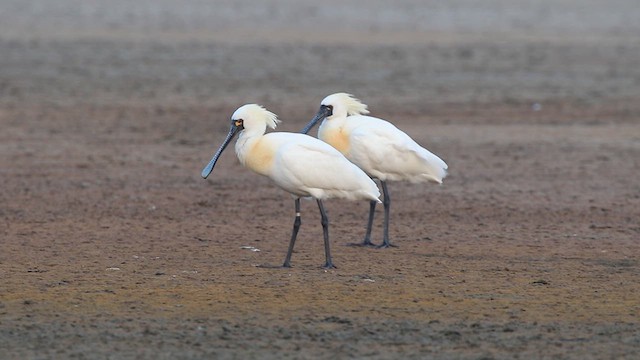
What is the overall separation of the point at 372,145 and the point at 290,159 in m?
1.36

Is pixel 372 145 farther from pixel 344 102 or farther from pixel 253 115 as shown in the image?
pixel 253 115

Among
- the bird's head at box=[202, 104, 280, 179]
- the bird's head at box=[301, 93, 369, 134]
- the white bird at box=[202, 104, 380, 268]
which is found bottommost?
the white bird at box=[202, 104, 380, 268]

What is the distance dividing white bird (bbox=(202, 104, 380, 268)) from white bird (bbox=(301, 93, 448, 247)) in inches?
37.4

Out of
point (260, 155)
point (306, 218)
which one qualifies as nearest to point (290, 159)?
point (260, 155)

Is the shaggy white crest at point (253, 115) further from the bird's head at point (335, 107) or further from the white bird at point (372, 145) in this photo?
the bird's head at point (335, 107)

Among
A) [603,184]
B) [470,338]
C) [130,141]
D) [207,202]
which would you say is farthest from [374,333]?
[130,141]

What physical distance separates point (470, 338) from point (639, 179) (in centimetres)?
708

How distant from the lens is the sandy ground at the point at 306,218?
7.81 m

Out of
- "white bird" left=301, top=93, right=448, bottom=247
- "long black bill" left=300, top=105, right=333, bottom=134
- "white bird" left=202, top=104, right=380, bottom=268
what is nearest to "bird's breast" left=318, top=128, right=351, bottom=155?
"white bird" left=301, top=93, right=448, bottom=247

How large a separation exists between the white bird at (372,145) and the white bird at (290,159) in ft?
3.12

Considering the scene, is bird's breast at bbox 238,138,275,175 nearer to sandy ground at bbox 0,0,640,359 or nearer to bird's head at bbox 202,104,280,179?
bird's head at bbox 202,104,280,179

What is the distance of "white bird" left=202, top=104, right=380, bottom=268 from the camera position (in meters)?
9.24

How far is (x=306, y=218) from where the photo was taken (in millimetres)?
11977

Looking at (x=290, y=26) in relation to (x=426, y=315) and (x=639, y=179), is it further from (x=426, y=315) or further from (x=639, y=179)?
(x=426, y=315)
